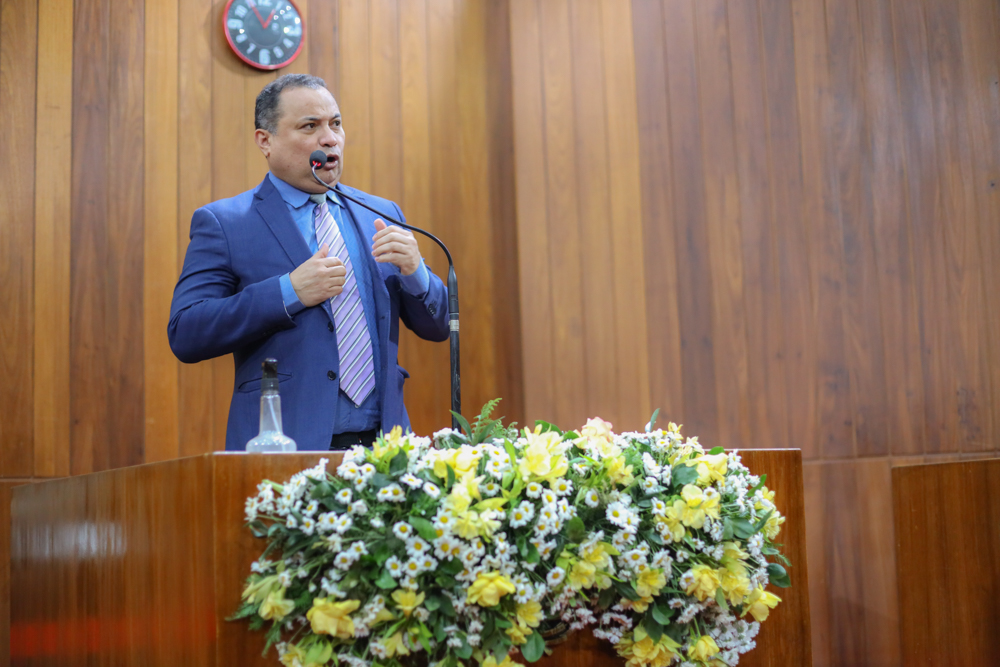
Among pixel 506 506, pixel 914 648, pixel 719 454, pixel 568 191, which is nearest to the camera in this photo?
pixel 506 506

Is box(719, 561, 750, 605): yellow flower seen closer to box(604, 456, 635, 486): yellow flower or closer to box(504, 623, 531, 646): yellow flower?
box(604, 456, 635, 486): yellow flower

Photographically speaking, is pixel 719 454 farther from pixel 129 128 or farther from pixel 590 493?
pixel 129 128

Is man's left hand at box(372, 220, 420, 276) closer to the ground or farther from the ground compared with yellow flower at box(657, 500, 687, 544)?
farther from the ground

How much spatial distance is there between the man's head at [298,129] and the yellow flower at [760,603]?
4.05 feet

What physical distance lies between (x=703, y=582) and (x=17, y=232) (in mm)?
2388

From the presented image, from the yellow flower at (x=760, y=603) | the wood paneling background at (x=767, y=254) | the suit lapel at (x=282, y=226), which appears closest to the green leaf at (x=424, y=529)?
Answer: the yellow flower at (x=760, y=603)

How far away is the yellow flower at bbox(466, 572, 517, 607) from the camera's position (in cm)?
126

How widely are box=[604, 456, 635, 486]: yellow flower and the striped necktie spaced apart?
2.29 feet

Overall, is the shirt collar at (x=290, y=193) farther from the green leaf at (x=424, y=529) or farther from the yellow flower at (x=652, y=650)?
the yellow flower at (x=652, y=650)

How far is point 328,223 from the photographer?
2.14 meters

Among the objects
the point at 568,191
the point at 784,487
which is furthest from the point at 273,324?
the point at 568,191

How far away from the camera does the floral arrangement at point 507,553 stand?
1.26m

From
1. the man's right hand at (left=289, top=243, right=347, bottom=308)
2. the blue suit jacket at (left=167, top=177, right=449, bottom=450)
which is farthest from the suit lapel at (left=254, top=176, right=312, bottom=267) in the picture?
the man's right hand at (left=289, top=243, right=347, bottom=308)

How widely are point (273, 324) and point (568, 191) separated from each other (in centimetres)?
155
